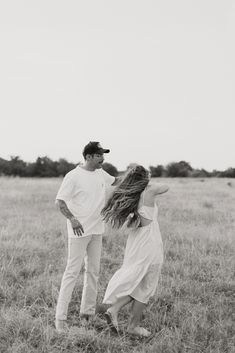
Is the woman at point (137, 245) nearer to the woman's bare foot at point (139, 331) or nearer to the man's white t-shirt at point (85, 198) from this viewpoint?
the woman's bare foot at point (139, 331)

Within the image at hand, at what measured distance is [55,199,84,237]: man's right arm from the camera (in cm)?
471

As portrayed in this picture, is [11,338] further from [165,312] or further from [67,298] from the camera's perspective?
[165,312]

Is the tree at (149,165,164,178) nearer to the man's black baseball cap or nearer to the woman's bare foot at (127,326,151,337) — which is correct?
the man's black baseball cap

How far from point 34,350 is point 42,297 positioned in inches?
63.1

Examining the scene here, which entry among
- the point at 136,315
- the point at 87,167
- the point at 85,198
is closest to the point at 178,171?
the point at 87,167

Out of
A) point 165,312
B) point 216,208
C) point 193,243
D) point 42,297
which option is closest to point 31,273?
point 42,297

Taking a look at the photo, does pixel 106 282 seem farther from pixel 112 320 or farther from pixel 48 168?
pixel 48 168

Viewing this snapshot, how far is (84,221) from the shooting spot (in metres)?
4.94

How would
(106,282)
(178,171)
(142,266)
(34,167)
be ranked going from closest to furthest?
(142,266) < (106,282) < (34,167) < (178,171)

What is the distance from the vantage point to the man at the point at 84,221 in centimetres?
479

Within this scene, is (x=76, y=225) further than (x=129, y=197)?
No

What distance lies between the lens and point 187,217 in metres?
12.5

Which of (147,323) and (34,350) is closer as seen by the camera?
(34,350)

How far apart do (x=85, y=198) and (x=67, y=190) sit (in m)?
0.25
